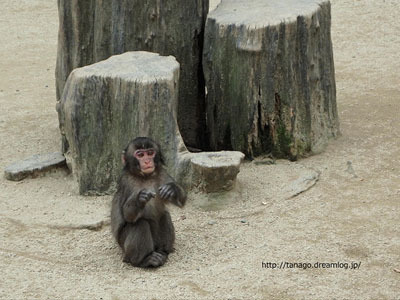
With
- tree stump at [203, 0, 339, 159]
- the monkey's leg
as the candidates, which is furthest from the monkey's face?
tree stump at [203, 0, 339, 159]

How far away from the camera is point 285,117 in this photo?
7.39m

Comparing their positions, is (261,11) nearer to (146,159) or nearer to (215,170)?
(215,170)

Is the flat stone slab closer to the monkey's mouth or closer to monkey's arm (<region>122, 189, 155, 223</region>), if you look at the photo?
monkey's arm (<region>122, 189, 155, 223</region>)

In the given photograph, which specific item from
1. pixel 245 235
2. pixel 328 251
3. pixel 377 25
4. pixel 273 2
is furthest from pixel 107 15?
→ pixel 377 25

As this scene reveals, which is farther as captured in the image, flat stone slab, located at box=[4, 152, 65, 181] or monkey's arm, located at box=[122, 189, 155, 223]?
flat stone slab, located at box=[4, 152, 65, 181]

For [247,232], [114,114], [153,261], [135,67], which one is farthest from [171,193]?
[135,67]

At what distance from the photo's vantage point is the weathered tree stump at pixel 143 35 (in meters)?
7.42

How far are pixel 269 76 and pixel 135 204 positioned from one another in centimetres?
232

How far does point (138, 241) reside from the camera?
5.67 m

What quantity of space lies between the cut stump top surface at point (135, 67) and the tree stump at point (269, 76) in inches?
23.9

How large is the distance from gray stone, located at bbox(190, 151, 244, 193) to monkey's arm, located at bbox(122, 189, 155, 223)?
110cm

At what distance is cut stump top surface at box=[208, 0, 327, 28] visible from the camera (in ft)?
23.8

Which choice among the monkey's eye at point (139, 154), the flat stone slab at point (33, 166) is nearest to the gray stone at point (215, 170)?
the monkey's eye at point (139, 154)

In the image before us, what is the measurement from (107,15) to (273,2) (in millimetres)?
1699
